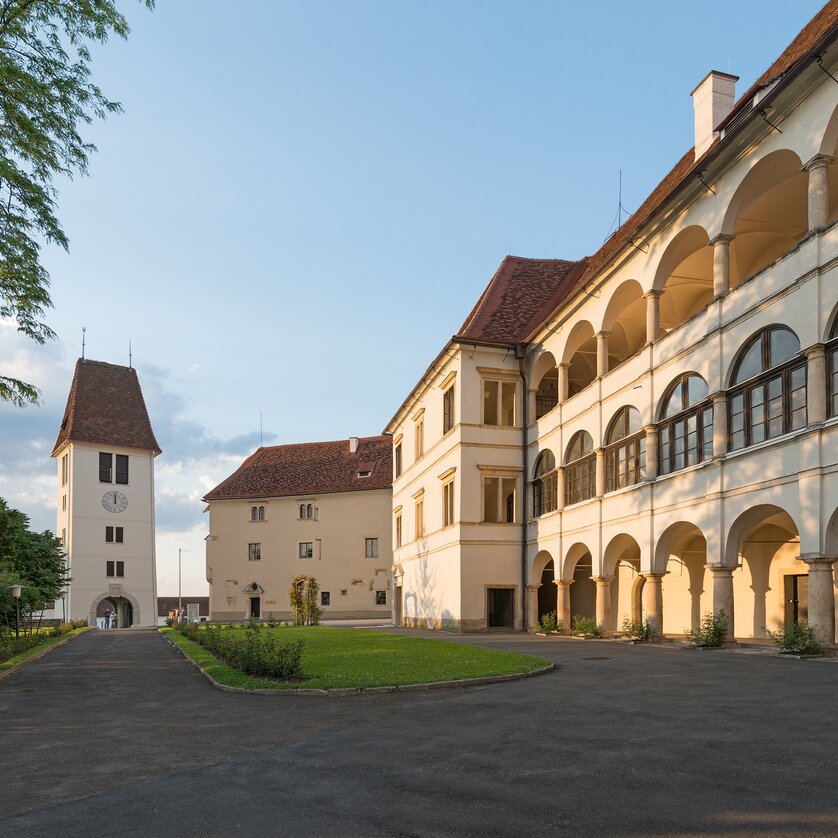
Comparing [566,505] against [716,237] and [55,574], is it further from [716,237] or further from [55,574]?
[55,574]

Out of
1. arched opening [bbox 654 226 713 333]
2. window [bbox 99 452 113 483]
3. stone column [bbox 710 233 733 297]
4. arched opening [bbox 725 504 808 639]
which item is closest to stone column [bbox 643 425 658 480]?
arched opening [bbox 725 504 808 639]

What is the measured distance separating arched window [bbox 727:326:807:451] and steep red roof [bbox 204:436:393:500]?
46.2 m

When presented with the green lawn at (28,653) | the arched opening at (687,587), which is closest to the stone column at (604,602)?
the arched opening at (687,587)

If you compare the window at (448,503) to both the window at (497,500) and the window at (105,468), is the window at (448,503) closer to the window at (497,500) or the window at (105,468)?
the window at (497,500)

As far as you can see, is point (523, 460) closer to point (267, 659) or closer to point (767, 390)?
point (767, 390)

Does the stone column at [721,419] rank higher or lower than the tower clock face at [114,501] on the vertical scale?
higher

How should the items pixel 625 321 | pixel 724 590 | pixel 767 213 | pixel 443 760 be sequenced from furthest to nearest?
pixel 625 321 < pixel 767 213 < pixel 724 590 < pixel 443 760

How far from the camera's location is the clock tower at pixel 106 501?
213ft

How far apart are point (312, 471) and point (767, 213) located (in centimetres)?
5105

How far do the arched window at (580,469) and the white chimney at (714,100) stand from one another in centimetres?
1044

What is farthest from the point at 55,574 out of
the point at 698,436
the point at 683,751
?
the point at 683,751

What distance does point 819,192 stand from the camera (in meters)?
18.1

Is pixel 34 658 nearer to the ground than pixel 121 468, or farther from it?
nearer to the ground

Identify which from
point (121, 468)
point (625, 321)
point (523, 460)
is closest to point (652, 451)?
point (625, 321)
